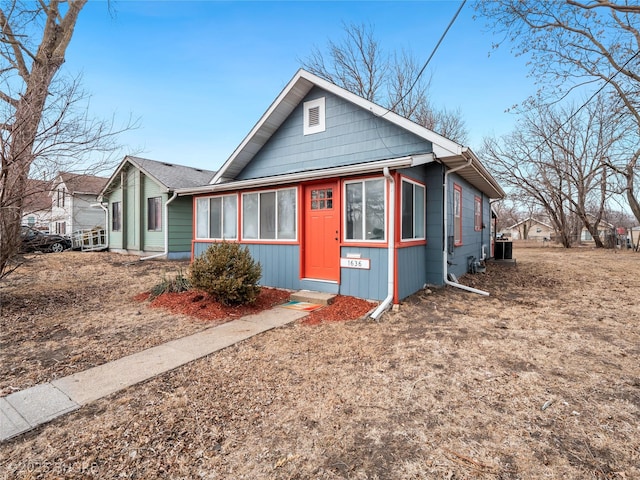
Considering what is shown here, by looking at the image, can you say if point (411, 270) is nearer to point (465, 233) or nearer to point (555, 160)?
point (465, 233)

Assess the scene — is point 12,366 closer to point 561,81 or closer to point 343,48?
point 561,81

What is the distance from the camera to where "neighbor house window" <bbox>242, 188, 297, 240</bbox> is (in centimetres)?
755

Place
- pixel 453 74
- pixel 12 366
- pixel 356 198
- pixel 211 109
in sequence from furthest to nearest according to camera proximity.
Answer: pixel 211 109, pixel 453 74, pixel 356 198, pixel 12 366

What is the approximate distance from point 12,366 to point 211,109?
41.1ft

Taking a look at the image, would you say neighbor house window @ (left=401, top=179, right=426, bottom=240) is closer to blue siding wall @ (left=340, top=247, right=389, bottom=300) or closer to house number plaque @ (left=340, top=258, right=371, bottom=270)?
blue siding wall @ (left=340, top=247, right=389, bottom=300)

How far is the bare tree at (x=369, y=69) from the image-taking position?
16938 mm

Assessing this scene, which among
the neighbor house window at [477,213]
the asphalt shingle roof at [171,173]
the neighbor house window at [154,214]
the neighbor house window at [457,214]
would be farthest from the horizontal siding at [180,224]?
the neighbor house window at [477,213]

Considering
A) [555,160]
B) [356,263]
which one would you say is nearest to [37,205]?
[356,263]

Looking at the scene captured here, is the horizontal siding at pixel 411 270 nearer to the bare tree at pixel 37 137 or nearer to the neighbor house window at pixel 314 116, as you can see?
the neighbor house window at pixel 314 116

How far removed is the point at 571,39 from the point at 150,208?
17.4 m

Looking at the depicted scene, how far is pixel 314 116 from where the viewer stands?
8.51 meters

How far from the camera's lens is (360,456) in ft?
7.16

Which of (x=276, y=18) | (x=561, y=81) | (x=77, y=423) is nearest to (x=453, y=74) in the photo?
(x=561, y=81)

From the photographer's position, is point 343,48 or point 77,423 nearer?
point 77,423
